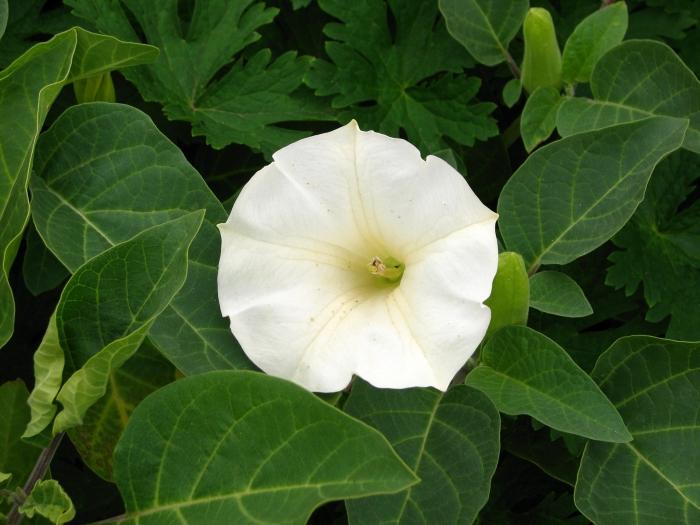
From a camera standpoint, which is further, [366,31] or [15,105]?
[366,31]

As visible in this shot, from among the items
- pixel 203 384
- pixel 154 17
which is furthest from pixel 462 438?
pixel 154 17

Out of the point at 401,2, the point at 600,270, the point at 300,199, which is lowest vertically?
the point at 600,270

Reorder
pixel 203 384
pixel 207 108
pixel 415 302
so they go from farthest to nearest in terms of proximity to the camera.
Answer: pixel 207 108 → pixel 415 302 → pixel 203 384

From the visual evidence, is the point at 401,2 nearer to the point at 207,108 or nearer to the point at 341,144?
the point at 207,108

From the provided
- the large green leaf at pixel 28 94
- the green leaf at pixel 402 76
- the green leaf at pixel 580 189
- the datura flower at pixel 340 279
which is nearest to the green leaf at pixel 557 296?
the green leaf at pixel 580 189

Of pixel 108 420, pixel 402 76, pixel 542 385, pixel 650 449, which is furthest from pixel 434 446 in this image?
pixel 402 76

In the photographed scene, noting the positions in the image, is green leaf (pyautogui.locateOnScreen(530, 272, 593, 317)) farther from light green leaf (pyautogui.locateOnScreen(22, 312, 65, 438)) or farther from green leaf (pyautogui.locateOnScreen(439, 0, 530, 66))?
light green leaf (pyautogui.locateOnScreen(22, 312, 65, 438))

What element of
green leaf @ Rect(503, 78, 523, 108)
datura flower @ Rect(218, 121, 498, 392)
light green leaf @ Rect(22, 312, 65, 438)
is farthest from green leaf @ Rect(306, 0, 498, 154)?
light green leaf @ Rect(22, 312, 65, 438)
